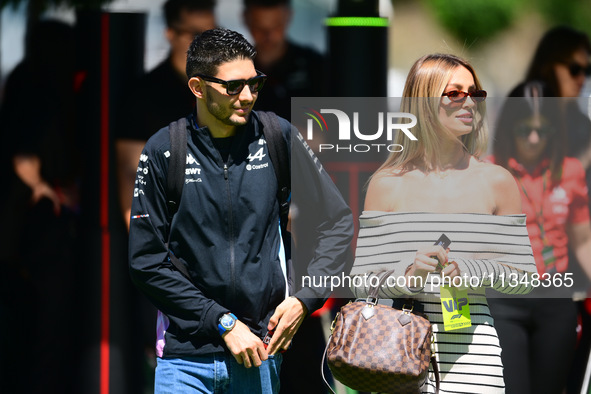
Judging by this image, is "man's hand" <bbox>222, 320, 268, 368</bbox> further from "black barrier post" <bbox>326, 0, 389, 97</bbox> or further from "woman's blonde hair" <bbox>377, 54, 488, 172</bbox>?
"black barrier post" <bbox>326, 0, 389, 97</bbox>

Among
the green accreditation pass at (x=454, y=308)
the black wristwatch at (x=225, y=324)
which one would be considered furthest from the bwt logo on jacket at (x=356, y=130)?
the black wristwatch at (x=225, y=324)

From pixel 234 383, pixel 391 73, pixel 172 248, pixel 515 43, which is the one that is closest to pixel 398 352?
pixel 234 383

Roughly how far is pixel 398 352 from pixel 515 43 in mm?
1815

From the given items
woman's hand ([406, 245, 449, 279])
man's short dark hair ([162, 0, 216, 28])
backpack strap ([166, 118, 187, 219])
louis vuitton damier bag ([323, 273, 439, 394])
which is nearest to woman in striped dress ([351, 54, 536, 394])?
woman's hand ([406, 245, 449, 279])

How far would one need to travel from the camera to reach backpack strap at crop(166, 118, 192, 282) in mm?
3457

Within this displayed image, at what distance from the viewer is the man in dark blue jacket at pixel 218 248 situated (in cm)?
340

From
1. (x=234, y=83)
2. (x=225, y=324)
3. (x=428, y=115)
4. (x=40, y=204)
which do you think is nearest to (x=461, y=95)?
(x=428, y=115)

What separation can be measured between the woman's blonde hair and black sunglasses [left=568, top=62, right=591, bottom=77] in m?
0.75

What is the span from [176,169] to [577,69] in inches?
82.8

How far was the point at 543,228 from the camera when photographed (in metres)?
4.21

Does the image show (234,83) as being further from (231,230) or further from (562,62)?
(562,62)

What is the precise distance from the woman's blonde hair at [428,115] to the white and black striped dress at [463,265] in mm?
244

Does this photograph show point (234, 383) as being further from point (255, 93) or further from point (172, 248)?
point (255, 93)

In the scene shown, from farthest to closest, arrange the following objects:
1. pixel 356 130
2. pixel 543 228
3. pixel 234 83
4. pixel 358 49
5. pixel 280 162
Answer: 1. pixel 358 49
2. pixel 543 228
3. pixel 356 130
4. pixel 280 162
5. pixel 234 83
